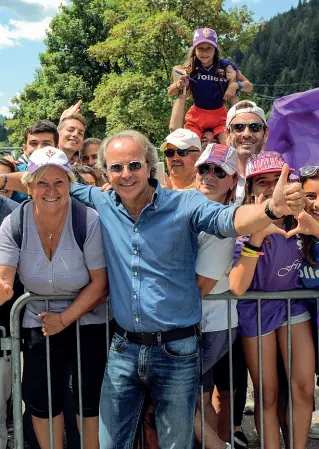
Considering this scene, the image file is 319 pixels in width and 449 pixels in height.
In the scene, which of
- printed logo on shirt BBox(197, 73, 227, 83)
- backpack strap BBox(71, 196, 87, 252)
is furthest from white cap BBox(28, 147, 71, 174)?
printed logo on shirt BBox(197, 73, 227, 83)

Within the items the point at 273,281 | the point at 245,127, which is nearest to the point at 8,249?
the point at 273,281

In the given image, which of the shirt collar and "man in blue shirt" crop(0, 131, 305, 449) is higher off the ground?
the shirt collar

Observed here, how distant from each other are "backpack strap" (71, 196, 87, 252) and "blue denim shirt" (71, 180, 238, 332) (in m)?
0.24

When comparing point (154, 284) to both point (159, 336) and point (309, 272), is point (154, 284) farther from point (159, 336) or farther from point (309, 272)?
point (309, 272)

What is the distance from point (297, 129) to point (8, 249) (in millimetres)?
2318

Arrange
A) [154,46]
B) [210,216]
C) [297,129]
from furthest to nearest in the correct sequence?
1. [154,46]
2. [297,129]
3. [210,216]

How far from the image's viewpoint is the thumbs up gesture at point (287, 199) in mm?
2115

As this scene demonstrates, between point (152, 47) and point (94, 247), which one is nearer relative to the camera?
point (94, 247)

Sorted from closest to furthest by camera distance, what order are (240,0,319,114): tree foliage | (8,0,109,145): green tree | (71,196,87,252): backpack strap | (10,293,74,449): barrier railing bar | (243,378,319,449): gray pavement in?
(71,196,87,252): backpack strap, (10,293,74,449): barrier railing bar, (243,378,319,449): gray pavement, (8,0,109,145): green tree, (240,0,319,114): tree foliage

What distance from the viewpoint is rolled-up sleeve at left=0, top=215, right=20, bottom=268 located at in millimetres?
2723

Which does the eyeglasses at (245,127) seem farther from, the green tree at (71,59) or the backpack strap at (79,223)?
the green tree at (71,59)

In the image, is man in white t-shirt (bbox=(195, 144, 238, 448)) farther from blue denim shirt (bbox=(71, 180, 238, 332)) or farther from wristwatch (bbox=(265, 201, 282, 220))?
wristwatch (bbox=(265, 201, 282, 220))

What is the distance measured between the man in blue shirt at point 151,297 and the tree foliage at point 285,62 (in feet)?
226

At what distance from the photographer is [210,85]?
18.3ft
